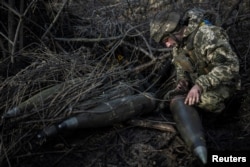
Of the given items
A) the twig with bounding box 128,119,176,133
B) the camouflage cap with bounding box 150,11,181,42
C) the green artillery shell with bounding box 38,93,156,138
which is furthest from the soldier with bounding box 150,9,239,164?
the green artillery shell with bounding box 38,93,156,138

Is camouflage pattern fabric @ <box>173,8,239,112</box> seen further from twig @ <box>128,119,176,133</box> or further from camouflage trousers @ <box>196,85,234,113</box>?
twig @ <box>128,119,176,133</box>

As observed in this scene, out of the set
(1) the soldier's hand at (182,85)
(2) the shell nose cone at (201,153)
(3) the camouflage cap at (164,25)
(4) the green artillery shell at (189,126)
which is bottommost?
(2) the shell nose cone at (201,153)

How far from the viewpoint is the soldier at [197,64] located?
4359mm

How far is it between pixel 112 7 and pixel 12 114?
12.1ft

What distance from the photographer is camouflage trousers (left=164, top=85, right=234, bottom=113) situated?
14.7 ft

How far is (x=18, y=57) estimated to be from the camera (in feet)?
18.6

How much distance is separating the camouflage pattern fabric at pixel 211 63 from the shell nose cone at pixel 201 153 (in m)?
0.70

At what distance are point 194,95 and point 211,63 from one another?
1.25ft

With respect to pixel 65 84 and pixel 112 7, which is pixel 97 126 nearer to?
pixel 65 84

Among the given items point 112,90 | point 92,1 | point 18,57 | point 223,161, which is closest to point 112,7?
point 92,1

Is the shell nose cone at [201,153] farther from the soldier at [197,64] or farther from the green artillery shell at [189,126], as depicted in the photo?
the soldier at [197,64]

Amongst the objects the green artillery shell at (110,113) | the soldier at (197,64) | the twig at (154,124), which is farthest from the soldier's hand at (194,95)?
the green artillery shell at (110,113)

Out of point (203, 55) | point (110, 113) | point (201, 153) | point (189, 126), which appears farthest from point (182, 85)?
point (201, 153)

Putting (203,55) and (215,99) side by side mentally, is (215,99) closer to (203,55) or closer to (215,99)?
(215,99)
